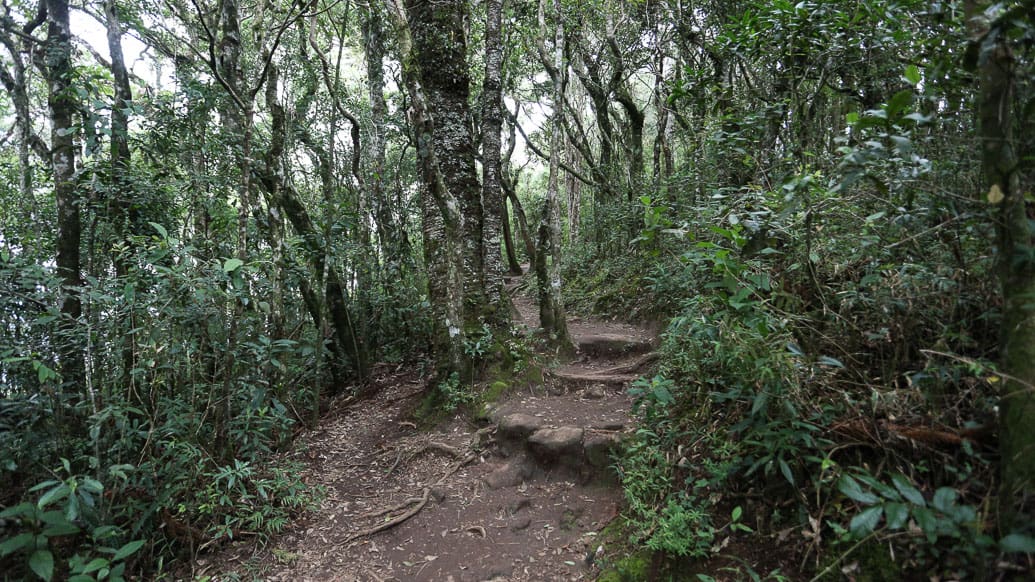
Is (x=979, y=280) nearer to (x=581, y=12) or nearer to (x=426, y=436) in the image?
(x=426, y=436)

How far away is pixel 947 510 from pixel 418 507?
386 centimetres

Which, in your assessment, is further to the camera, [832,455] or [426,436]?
[426,436]

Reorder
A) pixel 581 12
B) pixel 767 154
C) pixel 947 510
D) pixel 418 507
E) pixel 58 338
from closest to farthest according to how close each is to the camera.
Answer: pixel 947 510 < pixel 58 338 < pixel 418 507 < pixel 767 154 < pixel 581 12

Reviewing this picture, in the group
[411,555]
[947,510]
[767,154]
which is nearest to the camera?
[947,510]

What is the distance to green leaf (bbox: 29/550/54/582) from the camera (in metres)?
2.84

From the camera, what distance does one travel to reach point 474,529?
164 inches

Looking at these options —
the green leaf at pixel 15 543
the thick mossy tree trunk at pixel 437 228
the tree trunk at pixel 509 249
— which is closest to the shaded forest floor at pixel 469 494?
the thick mossy tree trunk at pixel 437 228

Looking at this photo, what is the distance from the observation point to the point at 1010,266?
2.08 m

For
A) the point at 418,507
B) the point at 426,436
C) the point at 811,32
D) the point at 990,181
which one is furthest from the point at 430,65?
the point at 990,181

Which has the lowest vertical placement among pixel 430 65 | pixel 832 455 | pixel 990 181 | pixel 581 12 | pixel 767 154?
pixel 832 455

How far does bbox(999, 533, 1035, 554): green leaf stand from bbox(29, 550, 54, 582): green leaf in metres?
4.77

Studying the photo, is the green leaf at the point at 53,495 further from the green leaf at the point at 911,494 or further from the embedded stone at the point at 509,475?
the green leaf at the point at 911,494

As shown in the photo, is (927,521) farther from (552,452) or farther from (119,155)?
(119,155)

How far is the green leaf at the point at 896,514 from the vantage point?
204cm
